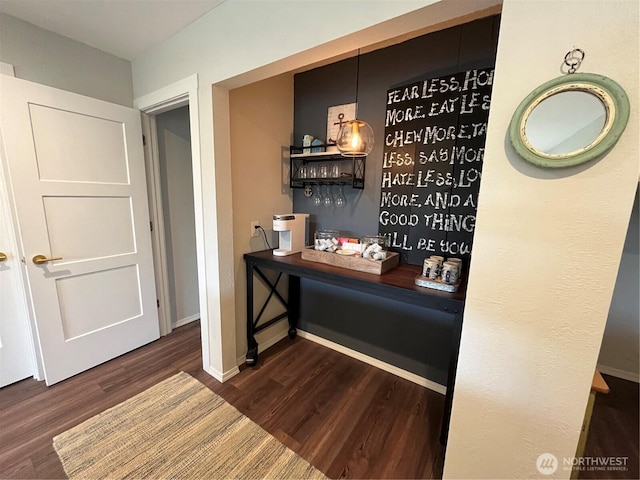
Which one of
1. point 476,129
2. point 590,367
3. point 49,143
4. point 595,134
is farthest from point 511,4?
point 49,143

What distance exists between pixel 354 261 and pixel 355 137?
2.50 ft

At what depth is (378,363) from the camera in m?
2.15

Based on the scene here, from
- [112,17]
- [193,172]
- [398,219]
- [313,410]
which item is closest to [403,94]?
[398,219]

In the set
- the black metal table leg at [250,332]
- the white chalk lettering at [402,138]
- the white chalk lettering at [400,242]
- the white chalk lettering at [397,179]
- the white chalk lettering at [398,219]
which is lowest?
the black metal table leg at [250,332]

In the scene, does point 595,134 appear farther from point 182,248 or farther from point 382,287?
point 182,248

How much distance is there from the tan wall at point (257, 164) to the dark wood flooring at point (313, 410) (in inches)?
20.3

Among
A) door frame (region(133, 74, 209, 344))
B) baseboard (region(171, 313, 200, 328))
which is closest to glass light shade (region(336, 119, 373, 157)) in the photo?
door frame (region(133, 74, 209, 344))

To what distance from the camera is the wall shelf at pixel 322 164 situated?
6.57ft

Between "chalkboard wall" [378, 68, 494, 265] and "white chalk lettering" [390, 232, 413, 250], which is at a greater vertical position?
A: "chalkboard wall" [378, 68, 494, 265]

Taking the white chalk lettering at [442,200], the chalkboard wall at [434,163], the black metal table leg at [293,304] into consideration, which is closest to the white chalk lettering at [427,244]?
the chalkboard wall at [434,163]

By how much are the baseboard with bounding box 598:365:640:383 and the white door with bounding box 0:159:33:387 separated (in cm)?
447

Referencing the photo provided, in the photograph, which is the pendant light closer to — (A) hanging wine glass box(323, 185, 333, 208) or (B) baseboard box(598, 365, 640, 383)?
(A) hanging wine glass box(323, 185, 333, 208)

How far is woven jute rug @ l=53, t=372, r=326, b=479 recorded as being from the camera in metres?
1.32

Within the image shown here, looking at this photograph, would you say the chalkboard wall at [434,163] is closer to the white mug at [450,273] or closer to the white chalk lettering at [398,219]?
the white chalk lettering at [398,219]
